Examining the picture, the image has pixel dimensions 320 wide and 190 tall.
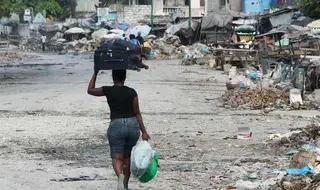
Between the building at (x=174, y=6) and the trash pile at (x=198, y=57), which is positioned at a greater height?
the building at (x=174, y=6)

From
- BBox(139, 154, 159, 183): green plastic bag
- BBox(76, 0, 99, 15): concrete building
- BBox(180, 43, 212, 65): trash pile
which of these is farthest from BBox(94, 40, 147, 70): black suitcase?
BBox(76, 0, 99, 15): concrete building

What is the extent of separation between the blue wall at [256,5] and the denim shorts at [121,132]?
153 ft

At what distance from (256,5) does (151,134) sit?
142 feet

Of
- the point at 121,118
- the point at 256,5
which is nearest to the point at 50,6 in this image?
the point at 256,5

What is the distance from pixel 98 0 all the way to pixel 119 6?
1438cm

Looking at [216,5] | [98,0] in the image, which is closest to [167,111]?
[216,5]

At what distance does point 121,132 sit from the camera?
21.9 feet

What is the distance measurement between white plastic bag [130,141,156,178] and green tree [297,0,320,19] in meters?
28.8

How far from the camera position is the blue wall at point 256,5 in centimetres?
5297

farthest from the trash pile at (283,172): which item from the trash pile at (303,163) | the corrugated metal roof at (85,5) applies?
the corrugated metal roof at (85,5)

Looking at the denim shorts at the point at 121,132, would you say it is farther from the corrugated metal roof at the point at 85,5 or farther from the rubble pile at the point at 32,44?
the corrugated metal roof at the point at 85,5

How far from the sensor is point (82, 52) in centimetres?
5547

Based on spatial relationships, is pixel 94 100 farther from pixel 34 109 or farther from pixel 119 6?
pixel 119 6

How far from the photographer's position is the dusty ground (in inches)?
318
